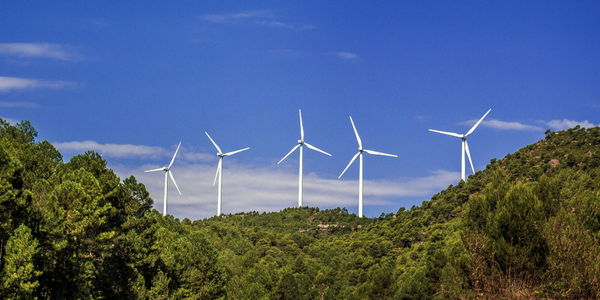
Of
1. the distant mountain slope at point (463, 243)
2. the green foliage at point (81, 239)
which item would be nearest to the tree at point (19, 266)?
the green foliage at point (81, 239)

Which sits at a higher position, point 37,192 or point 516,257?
point 37,192

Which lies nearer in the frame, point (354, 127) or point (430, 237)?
point (430, 237)

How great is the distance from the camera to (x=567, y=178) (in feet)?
277

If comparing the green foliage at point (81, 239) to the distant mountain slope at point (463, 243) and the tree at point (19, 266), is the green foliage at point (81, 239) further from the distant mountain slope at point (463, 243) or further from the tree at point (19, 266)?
the distant mountain slope at point (463, 243)

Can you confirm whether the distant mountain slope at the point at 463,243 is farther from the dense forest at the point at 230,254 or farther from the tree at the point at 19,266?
the tree at the point at 19,266

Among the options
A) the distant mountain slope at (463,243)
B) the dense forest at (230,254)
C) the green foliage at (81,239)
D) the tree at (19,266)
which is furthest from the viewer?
the green foliage at (81,239)

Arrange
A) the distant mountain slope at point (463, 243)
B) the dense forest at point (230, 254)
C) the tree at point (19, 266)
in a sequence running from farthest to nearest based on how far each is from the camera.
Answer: the tree at point (19, 266) → the dense forest at point (230, 254) → the distant mountain slope at point (463, 243)

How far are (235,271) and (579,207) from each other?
2729 inches

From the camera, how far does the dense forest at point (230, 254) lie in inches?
993

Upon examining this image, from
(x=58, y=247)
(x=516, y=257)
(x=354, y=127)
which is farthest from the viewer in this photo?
(x=354, y=127)

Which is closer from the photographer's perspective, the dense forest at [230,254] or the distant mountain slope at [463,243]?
the distant mountain slope at [463,243]

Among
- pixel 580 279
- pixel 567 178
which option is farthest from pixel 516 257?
pixel 567 178

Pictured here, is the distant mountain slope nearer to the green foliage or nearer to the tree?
the green foliage

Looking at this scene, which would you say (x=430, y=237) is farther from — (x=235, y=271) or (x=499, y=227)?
(x=499, y=227)
